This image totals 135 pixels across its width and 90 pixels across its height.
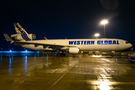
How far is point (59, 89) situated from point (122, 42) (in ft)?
70.3

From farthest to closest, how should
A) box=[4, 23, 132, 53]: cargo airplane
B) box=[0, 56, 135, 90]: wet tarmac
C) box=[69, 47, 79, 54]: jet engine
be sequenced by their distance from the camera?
1. box=[4, 23, 132, 53]: cargo airplane
2. box=[69, 47, 79, 54]: jet engine
3. box=[0, 56, 135, 90]: wet tarmac

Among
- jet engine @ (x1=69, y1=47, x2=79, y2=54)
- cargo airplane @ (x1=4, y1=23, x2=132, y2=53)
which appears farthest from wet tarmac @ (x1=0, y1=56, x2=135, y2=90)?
cargo airplane @ (x1=4, y1=23, x2=132, y2=53)

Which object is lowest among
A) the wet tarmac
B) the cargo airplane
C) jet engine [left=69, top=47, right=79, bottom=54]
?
the wet tarmac

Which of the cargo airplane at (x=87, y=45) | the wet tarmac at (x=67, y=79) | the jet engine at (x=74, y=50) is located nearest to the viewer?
the wet tarmac at (x=67, y=79)

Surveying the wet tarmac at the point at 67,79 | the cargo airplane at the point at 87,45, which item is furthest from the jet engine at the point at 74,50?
the wet tarmac at the point at 67,79

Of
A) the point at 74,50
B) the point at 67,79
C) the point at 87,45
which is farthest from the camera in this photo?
the point at 87,45

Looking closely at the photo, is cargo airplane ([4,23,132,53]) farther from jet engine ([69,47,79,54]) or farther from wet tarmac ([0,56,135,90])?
wet tarmac ([0,56,135,90])

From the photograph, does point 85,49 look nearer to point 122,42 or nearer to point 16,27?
point 122,42

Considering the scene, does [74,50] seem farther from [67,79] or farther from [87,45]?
[67,79]

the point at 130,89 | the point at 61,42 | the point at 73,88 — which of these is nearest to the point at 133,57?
the point at 130,89

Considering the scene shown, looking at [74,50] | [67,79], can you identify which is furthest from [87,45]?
[67,79]

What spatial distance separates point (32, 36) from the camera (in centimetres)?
2720

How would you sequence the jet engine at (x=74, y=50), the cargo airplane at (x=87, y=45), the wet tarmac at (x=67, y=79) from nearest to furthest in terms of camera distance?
1. the wet tarmac at (x=67, y=79)
2. the jet engine at (x=74, y=50)
3. the cargo airplane at (x=87, y=45)

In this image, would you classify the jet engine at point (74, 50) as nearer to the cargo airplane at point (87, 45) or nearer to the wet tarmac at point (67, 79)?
the cargo airplane at point (87, 45)
